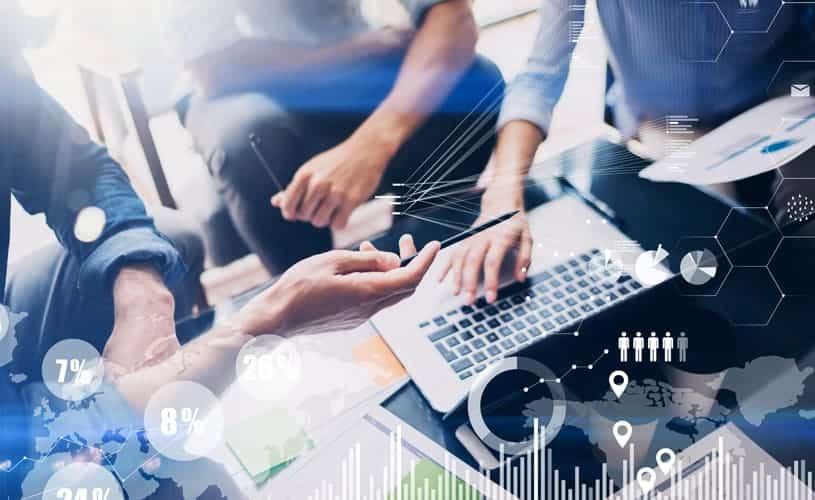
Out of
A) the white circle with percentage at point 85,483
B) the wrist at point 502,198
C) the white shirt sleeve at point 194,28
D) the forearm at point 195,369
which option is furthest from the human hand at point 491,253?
the white circle with percentage at point 85,483

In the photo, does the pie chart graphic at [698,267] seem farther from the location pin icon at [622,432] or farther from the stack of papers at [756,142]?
the location pin icon at [622,432]

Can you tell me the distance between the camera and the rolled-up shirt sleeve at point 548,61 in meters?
1.06

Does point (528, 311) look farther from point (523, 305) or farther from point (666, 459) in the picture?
point (666, 459)

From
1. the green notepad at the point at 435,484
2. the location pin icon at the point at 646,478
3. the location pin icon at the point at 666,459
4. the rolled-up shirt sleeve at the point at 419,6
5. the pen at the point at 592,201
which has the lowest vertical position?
the location pin icon at the point at 646,478

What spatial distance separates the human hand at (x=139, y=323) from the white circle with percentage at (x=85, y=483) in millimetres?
134

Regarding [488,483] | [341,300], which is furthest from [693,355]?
[341,300]

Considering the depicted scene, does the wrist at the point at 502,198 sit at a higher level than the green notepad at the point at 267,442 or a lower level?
higher

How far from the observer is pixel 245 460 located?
1.04 metres

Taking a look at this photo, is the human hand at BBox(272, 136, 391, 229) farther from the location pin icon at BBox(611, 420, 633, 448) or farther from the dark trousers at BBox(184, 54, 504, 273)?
the location pin icon at BBox(611, 420, 633, 448)

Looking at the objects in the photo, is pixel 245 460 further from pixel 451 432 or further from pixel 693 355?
pixel 693 355

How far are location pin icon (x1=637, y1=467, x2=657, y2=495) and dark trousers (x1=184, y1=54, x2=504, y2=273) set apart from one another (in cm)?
47

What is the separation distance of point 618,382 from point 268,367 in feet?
1.60

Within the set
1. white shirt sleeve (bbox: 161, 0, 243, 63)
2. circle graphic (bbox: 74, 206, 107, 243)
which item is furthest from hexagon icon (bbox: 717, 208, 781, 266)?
circle graphic (bbox: 74, 206, 107, 243)

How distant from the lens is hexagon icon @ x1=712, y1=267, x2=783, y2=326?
1.05m
